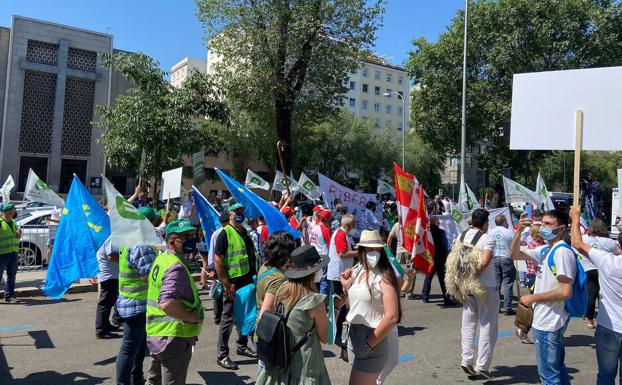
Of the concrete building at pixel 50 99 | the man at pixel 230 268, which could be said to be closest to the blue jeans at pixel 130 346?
the man at pixel 230 268

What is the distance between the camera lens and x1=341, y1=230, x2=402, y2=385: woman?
3652mm

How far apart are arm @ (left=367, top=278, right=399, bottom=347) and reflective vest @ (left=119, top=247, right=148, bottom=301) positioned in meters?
2.25

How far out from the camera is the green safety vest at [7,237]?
28.4 feet

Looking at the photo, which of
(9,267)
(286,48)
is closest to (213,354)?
(9,267)

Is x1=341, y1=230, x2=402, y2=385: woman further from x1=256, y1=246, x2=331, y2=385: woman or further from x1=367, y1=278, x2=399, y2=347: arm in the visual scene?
x1=256, y1=246, x2=331, y2=385: woman

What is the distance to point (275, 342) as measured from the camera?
3.09 m

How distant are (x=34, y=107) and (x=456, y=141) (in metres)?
31.6

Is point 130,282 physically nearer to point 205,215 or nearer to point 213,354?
point 213,354

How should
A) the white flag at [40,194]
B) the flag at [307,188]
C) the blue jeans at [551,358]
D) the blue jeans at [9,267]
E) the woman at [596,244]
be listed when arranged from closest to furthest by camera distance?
the blue jeans at [551,358]
the woman at [596,244]
the blue jeans at [9,267]
the white flag at [40,194]
the flag at [307,188]

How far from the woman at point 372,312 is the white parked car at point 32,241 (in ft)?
35.9

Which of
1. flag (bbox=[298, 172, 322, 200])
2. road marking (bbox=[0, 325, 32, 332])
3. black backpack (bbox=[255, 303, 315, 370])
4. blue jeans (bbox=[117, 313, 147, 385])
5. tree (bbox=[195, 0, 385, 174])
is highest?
tree (bbox=[195, 0, 385, 174])

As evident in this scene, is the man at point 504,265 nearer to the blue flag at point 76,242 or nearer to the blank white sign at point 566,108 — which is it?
the blank white sign at point 566,108

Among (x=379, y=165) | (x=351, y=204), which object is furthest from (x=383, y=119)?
(x=351, y=204)

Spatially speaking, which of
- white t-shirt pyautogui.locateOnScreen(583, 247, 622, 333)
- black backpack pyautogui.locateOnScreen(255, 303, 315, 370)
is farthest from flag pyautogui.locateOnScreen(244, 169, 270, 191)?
black backpack pyautogui.locateOnScreen(255, 303, 315, 370)
